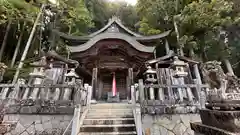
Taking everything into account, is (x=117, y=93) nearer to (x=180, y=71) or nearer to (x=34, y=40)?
(x=180, y=71)

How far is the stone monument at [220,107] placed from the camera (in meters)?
1.63

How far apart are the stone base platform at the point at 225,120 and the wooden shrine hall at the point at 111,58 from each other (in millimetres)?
8754

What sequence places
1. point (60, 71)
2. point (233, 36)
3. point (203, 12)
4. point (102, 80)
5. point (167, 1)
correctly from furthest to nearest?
1. point (167, 1)
2. point (102, 80)
3. point (233, 36)
4. point (203, 12)
5. point (60, 71)

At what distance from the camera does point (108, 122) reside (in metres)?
5.14

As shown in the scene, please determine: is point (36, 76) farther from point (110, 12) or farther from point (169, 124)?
point (110, 12)

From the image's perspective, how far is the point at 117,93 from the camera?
11453 mm

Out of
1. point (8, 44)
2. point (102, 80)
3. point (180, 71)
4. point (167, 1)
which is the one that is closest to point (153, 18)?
point (167, 1)

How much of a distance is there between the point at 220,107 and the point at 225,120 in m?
0.17

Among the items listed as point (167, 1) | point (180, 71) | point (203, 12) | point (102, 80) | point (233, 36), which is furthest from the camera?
point (167, 1)

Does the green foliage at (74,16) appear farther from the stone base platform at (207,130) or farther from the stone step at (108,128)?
the stone base platform at (207,130)

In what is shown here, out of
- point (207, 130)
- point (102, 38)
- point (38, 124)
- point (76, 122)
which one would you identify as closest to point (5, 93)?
point (38, 124)

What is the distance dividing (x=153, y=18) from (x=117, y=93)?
804cm

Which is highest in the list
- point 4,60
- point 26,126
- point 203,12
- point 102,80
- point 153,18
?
point 153,18

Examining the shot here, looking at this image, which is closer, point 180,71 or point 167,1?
point 180,71
